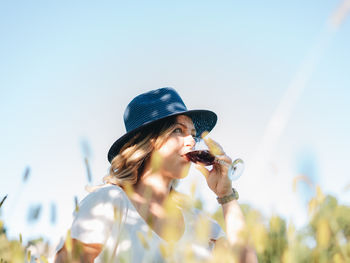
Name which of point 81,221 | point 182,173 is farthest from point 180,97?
point 81,221

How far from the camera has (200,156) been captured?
2502 millimetres

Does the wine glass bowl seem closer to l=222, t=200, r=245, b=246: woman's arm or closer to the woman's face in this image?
the woman's face

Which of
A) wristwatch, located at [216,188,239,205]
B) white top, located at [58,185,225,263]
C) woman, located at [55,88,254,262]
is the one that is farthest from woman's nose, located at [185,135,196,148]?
white top, located at [58,185,225,263]

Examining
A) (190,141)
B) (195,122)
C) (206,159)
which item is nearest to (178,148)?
(190,141)

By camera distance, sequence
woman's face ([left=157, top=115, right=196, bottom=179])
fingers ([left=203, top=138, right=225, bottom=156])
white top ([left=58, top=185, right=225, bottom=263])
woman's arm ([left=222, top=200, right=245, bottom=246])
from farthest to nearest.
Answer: woman's face ([left=157, top=115, right=196, bottom=179]) → woman's arm ([left=222, top=200, right=245, bottom=246]) → white top ([left=58, top=185, right=225, bottom=263]) → fingers ([left=203, top=138, right=225, bottom=156])

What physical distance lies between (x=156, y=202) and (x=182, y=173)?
1.24ft

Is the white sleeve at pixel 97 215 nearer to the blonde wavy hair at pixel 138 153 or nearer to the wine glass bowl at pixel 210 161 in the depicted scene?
the blonde wavy hair at pixel 138 153

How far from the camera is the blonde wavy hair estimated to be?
2.55 metres

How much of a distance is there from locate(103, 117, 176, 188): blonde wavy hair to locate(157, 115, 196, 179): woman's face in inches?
1.6

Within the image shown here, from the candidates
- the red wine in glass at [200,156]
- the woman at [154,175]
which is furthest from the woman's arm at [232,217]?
the red wine in glass at [200,156]

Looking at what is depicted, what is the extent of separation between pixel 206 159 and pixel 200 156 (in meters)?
0.06

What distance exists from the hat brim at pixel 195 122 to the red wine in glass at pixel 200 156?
0.31 meters

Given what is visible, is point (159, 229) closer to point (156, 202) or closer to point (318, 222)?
point (156, 202)

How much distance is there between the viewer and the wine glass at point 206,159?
2.47 meters
